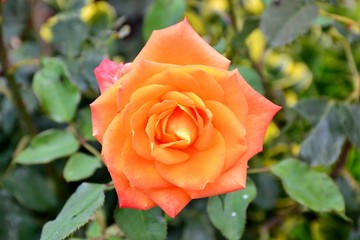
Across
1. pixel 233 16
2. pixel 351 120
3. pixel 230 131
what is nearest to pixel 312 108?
pixel 351 120

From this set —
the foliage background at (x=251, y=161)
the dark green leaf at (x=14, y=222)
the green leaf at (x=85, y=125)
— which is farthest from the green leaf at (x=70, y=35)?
the dark green leaf at (x=14, y=222)

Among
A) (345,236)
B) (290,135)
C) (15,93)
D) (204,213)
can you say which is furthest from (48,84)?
Answer: (345,236)

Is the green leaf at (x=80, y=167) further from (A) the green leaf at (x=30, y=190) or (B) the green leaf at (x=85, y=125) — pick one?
(A) the green leaf at (x=30, y=190)

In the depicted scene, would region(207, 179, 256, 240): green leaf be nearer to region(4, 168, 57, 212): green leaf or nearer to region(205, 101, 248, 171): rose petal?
region(205, 101, 248, 171): rose petal

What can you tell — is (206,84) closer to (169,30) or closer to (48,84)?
(169,30)

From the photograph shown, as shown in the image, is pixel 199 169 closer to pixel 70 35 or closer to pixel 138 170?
pixel 138 170

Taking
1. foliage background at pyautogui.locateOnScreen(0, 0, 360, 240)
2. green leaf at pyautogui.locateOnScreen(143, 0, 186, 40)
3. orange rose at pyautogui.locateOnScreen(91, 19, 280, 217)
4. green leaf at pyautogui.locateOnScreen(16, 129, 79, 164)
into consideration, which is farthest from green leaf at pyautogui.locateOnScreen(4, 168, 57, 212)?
orange rose at pyautogui.locateOnScreen(91, 19, 280, 217)
